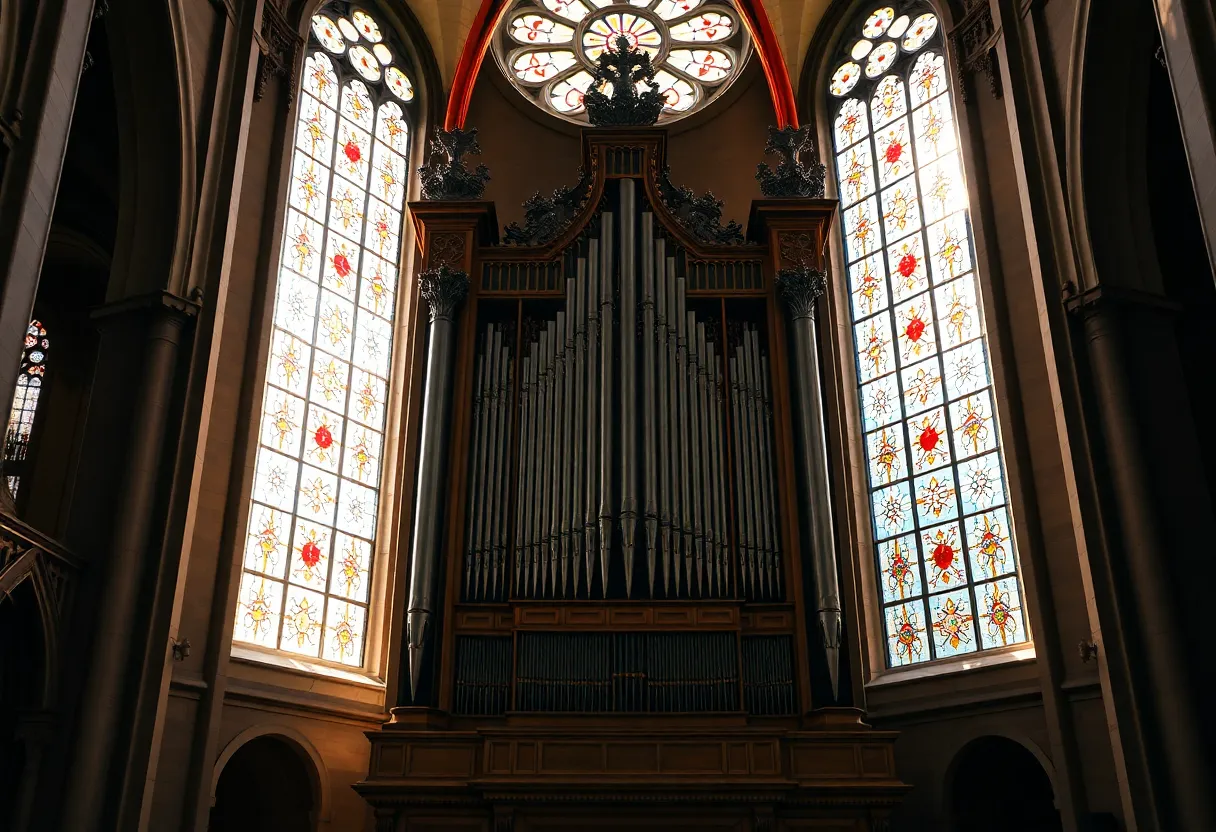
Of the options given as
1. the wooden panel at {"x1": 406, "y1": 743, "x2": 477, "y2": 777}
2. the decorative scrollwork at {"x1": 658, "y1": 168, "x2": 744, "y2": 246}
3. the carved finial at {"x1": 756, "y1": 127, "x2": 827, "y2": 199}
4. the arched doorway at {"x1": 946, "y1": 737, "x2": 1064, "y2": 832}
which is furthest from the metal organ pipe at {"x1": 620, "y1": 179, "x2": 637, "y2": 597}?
the arched doorway at {"x1": 946, "y1": 737, "x2": 1064, "y2": 832}

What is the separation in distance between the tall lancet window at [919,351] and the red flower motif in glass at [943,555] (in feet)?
0.06

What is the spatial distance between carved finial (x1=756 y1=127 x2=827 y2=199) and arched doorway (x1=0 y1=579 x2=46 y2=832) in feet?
28.6

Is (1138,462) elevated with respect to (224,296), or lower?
lower

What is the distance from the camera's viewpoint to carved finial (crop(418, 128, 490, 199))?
13.6m

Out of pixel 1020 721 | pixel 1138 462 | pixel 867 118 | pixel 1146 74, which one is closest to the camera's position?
pixel 1138 462

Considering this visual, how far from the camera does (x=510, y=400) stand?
42.1 ft

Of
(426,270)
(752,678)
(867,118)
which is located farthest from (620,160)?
(752,678)

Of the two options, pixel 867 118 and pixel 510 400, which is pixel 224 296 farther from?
pixel 867 118

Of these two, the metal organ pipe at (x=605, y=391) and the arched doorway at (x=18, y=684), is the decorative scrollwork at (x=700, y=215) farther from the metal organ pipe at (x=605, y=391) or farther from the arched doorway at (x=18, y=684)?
the arched doorway at (x=18, y=684)

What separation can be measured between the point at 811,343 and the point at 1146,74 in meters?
4.15

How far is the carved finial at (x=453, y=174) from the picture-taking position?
13.6 metres

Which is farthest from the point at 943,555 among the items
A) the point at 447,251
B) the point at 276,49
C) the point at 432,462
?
the point at 276,49

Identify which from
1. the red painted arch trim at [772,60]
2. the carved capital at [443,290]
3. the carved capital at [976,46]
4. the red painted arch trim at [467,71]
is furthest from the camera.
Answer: the red painted arch trim at [467,71]

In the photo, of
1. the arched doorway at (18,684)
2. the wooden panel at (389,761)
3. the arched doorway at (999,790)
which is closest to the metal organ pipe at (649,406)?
the wooden panel at (389,761)
